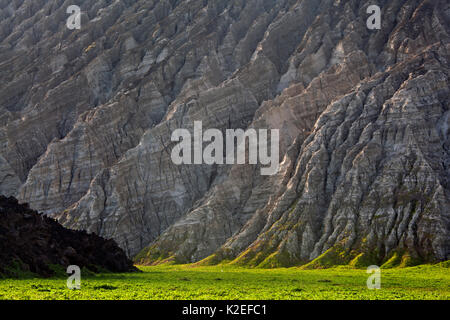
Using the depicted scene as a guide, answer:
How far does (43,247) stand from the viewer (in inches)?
3098

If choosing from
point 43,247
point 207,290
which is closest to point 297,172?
point 43,247

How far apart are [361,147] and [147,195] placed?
2675 inches

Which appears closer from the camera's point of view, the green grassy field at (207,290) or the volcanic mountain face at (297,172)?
the green grassy field at (207,290)

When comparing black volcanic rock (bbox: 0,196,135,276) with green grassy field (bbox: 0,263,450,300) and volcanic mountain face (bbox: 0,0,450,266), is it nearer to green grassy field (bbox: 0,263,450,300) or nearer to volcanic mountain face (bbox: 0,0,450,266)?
green grassy field (bbox: 0,263,450,300)

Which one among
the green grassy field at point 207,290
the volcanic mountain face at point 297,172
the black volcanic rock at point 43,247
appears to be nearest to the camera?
the green grassy field at point 207,290

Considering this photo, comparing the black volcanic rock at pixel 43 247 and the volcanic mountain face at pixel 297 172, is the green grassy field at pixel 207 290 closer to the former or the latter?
the black volcanic rock at pixel 43 247

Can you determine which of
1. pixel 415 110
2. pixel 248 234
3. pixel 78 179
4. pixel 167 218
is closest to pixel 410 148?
pixel 415 110

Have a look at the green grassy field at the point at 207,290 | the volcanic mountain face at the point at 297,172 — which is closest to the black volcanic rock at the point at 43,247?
the green grassy field at the point at 207,290

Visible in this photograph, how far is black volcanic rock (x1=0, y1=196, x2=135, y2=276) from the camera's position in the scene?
227 ft

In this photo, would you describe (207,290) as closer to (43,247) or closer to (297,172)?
(43,247)

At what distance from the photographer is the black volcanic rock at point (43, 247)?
227 feet

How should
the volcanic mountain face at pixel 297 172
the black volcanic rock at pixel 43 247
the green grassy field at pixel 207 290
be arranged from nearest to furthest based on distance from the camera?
the green grassy field at pixel 207 290, the black volcanic rock at pixel 43 247, the volcanic mountain face at pixel 297 172

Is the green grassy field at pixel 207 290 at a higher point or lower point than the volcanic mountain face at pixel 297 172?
lower
